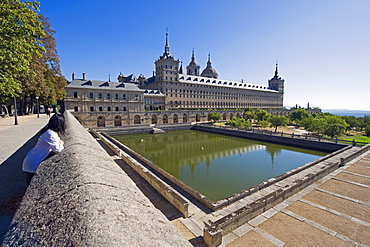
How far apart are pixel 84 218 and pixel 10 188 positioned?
19.6ft

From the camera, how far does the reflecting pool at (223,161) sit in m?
13.6

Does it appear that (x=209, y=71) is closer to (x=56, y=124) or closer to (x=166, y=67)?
(x=166, y=67)

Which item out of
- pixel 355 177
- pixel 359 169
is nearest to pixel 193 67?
pixel 359 169

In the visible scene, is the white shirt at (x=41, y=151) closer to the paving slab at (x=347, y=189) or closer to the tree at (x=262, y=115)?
the paving slab at (x=347, y=189)

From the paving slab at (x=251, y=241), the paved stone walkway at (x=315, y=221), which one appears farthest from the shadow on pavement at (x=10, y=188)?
the paving slab at (x=251, y=241)

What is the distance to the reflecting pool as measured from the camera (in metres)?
13.6

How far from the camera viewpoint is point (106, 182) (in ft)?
6.73

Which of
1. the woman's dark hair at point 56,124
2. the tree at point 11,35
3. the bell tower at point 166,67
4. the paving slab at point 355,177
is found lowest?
the paving slab at point 355,177

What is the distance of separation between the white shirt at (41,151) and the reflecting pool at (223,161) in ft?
32.4

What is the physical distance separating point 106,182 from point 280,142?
31058mm

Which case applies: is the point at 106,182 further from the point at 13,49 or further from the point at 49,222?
the point at 13,49

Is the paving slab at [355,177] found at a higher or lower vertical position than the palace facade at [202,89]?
lower

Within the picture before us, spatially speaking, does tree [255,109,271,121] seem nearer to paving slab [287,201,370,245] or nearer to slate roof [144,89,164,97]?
slate roof [144,89,164,97]

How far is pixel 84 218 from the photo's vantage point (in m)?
1.31
